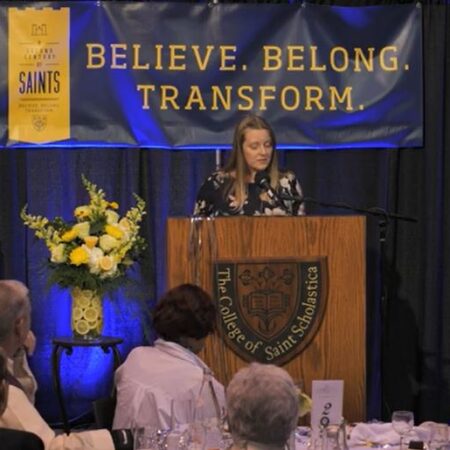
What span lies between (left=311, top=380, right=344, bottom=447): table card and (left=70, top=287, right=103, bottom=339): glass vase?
2691 mm

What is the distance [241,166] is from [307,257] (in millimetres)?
1073

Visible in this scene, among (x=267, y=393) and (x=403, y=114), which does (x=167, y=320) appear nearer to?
(x=267, y=393)

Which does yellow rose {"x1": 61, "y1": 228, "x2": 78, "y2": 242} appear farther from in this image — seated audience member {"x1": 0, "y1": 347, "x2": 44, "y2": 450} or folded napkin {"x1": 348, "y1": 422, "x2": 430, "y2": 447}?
seated audience member {"x1": 0, "y1": 347, "x2": 44, "y2": 450}

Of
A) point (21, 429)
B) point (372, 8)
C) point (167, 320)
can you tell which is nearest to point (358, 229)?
point (167, 320)

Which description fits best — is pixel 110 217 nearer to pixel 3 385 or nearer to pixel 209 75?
pixel 209 75

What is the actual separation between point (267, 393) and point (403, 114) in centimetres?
435

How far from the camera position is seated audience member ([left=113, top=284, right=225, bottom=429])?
3.80 metres

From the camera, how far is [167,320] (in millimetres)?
3982

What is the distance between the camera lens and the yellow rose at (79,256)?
5949 millimetres

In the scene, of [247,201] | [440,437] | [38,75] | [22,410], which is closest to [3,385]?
[22,410]

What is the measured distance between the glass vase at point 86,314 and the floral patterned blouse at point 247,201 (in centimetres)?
89

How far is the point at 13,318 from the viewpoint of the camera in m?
3.47

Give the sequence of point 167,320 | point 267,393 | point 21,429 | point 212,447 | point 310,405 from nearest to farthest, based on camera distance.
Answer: point 267,393, point 21,429, point 212,447, point 310,405, point 167,320

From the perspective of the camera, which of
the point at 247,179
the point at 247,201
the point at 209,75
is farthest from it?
the point at 209,75
